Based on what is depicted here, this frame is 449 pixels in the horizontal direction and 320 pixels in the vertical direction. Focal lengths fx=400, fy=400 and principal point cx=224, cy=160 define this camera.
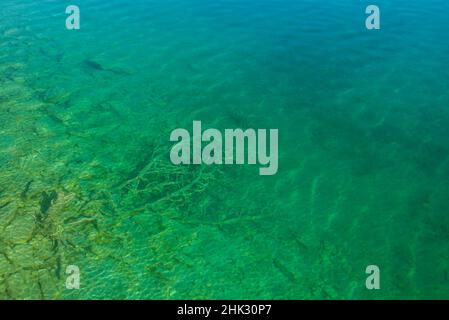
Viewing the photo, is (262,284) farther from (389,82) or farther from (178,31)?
(178,31)

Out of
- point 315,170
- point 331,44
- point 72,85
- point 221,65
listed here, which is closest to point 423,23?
point 331,44

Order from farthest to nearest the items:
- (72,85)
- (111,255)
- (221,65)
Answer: (221,65) < (72,85) < (111,255)
